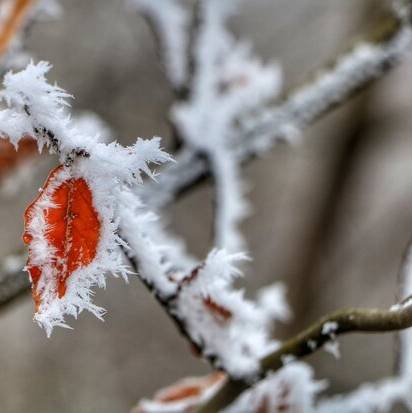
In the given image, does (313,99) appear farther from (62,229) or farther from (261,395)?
(62,229)

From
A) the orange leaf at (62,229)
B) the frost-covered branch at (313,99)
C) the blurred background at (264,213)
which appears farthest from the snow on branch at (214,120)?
the blurred background at (264,213)

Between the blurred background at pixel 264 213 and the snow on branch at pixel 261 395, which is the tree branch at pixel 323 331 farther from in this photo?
the blurred background at pixel 264 213

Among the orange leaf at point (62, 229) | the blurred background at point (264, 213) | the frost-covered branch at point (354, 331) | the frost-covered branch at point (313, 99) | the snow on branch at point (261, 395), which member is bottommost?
the frost-covered branch at point (354, 331)

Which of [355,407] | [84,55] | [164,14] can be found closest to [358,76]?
[164,14]

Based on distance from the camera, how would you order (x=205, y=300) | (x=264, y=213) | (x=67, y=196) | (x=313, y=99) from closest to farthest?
(x=67, y=196), (x=205, y=300), (x=313, y=99), (x=264, y=213)

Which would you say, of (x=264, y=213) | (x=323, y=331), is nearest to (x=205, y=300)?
(x=323, y=331)

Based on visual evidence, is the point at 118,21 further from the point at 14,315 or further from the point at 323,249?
the point at 14,315
